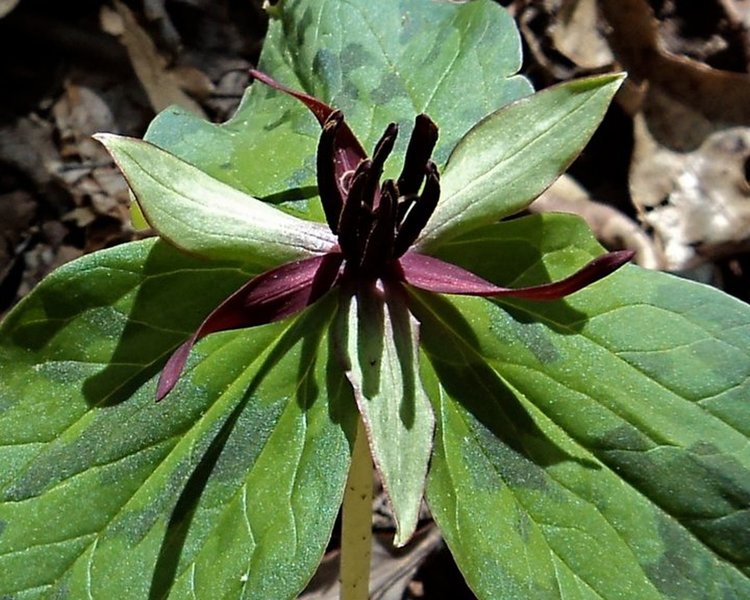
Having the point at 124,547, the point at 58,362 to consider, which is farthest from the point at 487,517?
the point at 58,362

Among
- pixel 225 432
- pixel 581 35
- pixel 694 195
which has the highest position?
pixel 225 432

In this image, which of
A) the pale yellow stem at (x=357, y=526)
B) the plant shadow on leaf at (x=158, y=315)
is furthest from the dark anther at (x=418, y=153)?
the pale yellow stem at (x=357, y=526)

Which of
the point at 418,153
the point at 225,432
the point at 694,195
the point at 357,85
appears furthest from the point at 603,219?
the point at 225,432

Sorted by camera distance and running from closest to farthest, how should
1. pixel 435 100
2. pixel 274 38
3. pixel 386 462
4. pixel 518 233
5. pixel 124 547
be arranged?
1. pixel 386 462
2. pixel 124 547
3. pixel 518 233
4. pixel 435 100
5. pixel 274 38

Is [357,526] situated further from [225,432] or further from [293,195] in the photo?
[293,195]

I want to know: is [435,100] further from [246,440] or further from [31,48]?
[31,48]
